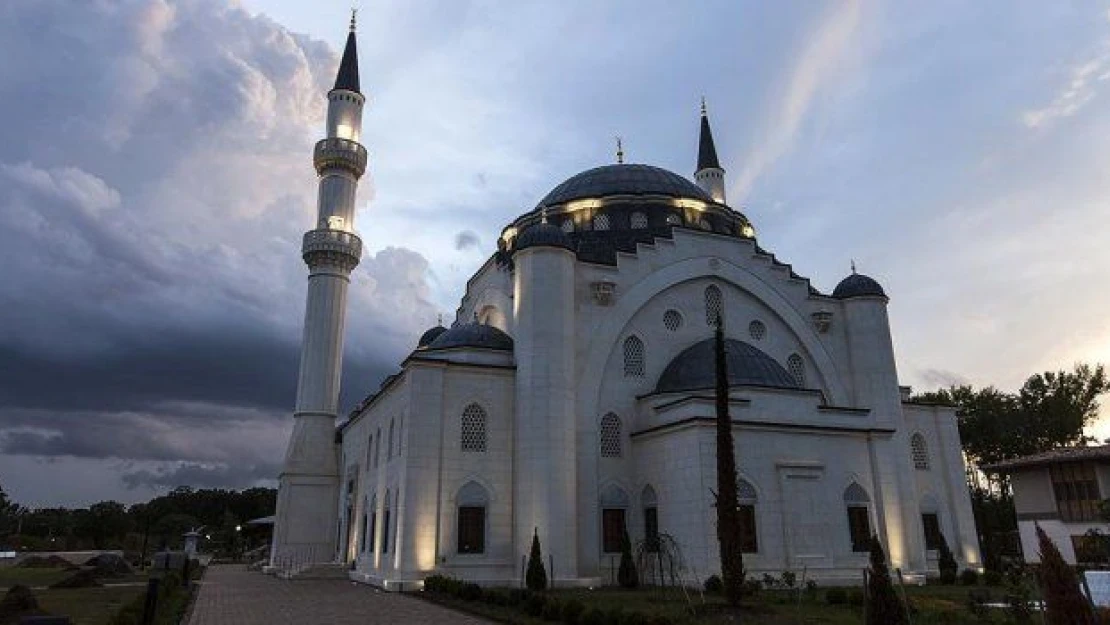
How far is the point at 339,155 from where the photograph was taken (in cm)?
3206

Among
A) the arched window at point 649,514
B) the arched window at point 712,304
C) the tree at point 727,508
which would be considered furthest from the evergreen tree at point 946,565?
the tree at point 727,508

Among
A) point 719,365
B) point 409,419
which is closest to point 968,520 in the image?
point 719,365

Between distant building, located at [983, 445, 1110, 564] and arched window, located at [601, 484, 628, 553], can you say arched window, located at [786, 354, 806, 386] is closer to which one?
distant building, located at [983, 445, 1110, 564]

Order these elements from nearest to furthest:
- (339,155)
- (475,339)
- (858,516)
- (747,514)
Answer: (747,514), (858,516), (475,339), (339,155)

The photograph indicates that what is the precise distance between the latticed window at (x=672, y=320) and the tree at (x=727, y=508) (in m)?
11.2

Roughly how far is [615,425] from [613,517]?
303cm

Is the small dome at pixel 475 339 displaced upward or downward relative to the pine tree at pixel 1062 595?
upward

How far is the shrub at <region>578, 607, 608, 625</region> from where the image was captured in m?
11.9

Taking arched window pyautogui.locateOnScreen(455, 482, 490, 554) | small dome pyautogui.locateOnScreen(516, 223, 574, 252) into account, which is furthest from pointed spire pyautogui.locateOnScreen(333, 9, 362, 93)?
arched window pyautogui.locateOnScreen(455, 482, 490, 554)

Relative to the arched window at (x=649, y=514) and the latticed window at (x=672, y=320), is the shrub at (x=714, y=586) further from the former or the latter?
the latticed window at (x=672, y=320)

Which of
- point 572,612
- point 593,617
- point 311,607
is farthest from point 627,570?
point 593,617

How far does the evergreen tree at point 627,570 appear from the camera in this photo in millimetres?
20938

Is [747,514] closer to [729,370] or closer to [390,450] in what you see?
[729,370]

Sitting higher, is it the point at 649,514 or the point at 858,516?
the point at 649,514
